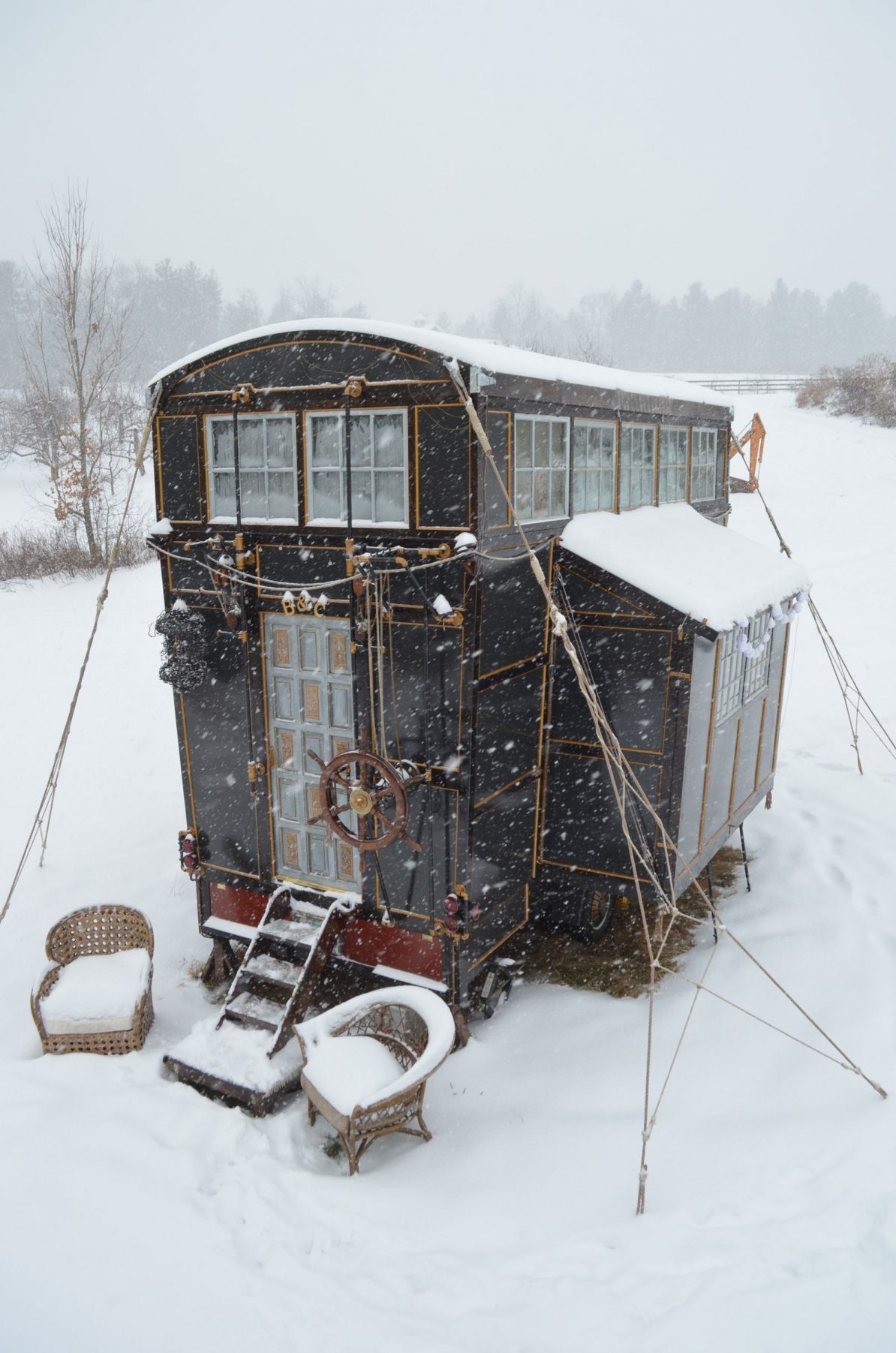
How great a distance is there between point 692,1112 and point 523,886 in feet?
7.60

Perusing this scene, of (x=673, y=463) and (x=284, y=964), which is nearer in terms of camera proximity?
(x=284, y=964)

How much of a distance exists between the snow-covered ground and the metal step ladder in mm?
673

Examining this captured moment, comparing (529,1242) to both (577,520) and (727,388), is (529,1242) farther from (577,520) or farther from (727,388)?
(727,388)

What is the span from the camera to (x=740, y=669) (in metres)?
8.55

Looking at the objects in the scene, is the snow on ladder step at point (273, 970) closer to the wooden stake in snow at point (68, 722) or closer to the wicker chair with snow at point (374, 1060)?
the wicker chair with snow at point (374, 1060)

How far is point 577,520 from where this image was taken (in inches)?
303

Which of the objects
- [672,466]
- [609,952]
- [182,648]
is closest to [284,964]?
[182,648]

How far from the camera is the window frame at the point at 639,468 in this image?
8.64 meters

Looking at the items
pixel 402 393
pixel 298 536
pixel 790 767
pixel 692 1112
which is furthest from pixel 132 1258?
pixel 790 767

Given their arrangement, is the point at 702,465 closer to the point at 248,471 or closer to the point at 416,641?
the point at 416,641

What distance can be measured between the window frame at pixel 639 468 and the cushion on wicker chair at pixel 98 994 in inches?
234

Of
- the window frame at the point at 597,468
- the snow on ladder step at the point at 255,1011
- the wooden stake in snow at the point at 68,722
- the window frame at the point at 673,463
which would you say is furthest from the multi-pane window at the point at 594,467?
the snow on ladder step at the point at 255,1011

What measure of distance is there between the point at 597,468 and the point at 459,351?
2465 mm

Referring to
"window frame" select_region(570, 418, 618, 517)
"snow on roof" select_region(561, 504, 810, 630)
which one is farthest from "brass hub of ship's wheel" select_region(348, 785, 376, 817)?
"window frame" select_region(570, 418, 618, 517)
